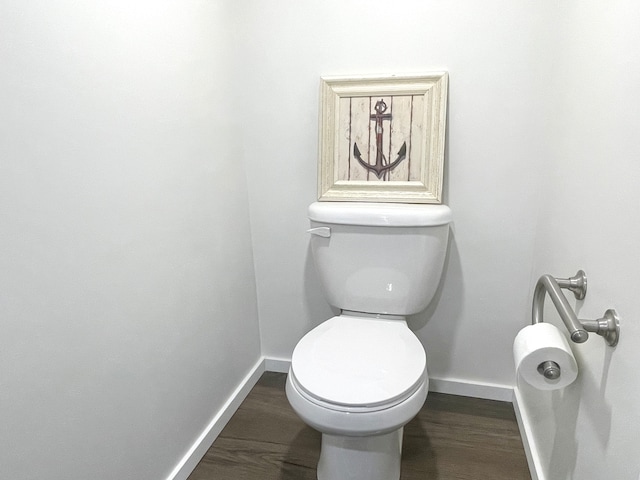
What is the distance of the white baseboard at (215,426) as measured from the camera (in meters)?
1.26

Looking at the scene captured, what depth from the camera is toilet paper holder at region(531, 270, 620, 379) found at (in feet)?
2.39

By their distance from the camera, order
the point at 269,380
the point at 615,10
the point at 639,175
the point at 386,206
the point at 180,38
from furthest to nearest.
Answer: the point at 269,380 → the point at 386,206 → the point at 180,38 → the point at 615,10 → the point at 639,175

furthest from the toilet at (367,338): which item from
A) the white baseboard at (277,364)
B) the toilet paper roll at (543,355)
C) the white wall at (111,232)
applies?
the white baseboard at (277,364)

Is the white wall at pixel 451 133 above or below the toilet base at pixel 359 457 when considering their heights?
above

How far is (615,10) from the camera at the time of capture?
82 cm

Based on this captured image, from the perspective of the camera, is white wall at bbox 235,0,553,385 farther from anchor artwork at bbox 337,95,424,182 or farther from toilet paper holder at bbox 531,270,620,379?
toilet paper holder at bbox 531,270,620,379

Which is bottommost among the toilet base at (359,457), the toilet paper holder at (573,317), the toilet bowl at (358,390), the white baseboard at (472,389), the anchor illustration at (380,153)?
the white baseboard at (472,389)

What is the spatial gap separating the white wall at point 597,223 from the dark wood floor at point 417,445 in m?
0.19

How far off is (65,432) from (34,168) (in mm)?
525

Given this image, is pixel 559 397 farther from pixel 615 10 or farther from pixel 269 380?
pixel 269 380

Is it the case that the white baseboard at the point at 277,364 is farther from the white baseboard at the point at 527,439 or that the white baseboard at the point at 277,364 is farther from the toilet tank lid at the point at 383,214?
the white baseboard at the point at 527,439

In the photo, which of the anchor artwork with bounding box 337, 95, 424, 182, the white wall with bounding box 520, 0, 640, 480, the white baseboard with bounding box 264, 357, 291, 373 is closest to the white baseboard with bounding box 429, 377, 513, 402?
the white wall with bounding box 520, 0, 640, 480

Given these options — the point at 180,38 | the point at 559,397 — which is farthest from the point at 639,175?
the point at 180,38

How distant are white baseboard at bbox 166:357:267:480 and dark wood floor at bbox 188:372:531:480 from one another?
2 cm
